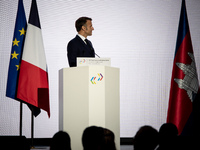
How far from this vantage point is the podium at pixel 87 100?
2.91 metres

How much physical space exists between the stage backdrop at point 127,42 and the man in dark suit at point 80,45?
1577 millimetres

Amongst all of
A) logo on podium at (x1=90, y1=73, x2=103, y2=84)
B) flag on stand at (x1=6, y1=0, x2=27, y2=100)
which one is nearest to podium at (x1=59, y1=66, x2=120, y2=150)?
logo on podium at (x1=90, y1=73, x2=103, y2=84)

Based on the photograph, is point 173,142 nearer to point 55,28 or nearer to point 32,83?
point 32,83

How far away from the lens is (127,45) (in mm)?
5055

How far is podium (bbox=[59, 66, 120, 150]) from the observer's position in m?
2.91

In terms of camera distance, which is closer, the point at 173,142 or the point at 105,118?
the point at 173,142

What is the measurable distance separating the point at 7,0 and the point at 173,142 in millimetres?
4151

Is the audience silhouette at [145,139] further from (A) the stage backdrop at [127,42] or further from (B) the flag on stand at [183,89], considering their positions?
(A) the stage backdrop at [127,42]

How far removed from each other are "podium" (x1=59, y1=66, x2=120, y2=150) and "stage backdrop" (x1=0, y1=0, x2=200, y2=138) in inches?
76.1

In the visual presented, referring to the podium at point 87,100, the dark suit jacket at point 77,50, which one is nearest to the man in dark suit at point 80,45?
the dark suit jacket at point 77,50

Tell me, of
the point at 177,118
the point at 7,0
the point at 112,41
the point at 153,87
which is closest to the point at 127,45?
the point at 112,41

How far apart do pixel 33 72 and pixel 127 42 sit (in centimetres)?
188

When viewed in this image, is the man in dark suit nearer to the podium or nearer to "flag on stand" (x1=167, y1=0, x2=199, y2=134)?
the podium

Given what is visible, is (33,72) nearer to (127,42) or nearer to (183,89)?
(127,42)
